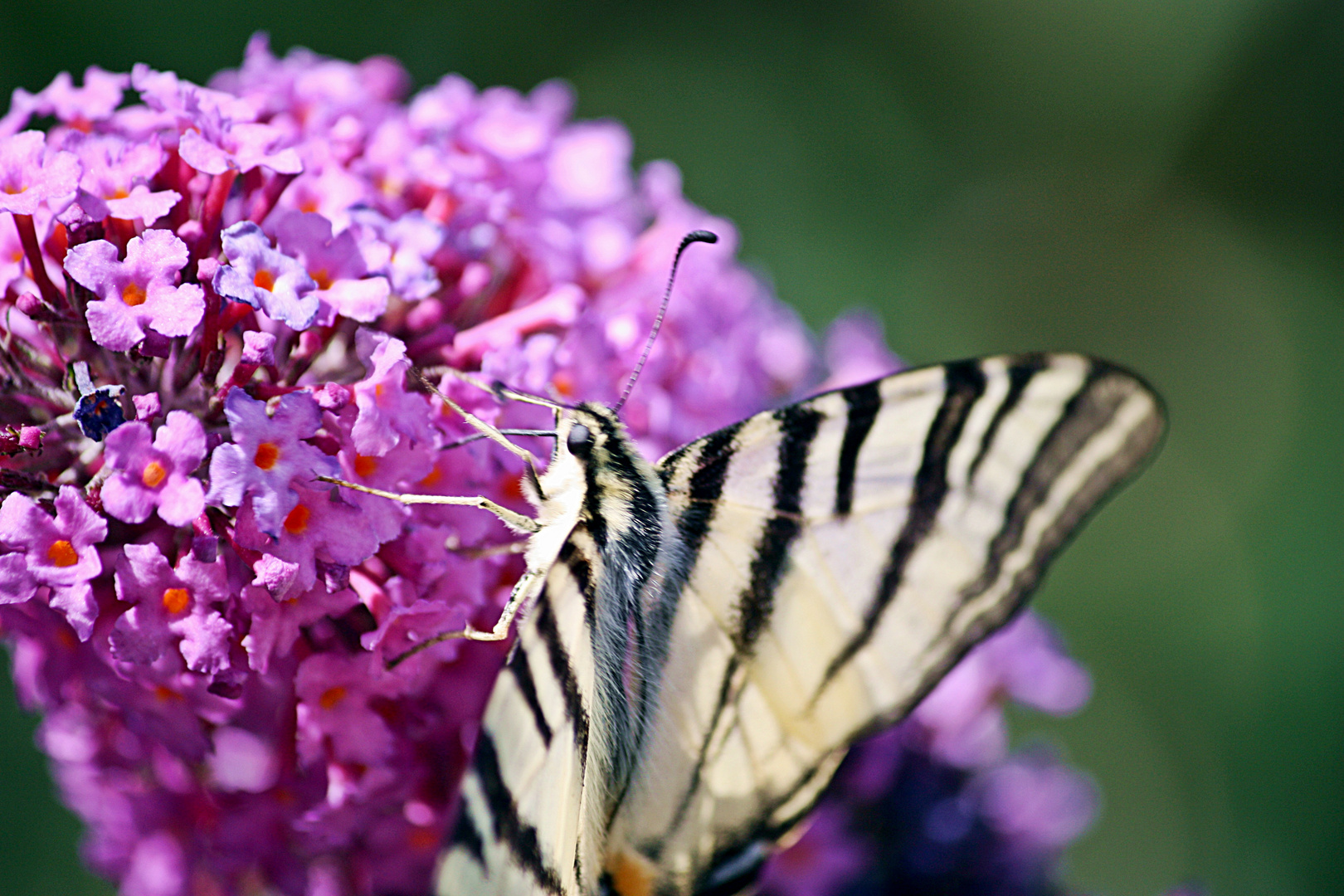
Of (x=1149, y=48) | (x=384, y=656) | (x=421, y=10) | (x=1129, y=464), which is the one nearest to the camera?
(x=384, y=656)

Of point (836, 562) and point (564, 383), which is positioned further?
point (564, 383)

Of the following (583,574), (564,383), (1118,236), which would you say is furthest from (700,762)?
(1118,236)

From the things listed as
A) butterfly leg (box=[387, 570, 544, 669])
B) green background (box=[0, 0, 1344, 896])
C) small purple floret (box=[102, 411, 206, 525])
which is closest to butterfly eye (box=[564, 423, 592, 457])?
butterfly leg (box=[387, 570, 544, 669])

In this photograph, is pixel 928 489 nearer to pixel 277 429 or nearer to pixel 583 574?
pixel 583 574

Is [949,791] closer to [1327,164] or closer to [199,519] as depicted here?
[199,519]

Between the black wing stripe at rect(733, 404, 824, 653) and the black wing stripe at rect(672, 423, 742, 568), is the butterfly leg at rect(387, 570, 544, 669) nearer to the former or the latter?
the black wing stripe at rect(672, 423, 742, 568)

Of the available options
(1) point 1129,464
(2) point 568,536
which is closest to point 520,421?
(2) point 568,536
